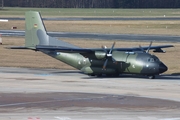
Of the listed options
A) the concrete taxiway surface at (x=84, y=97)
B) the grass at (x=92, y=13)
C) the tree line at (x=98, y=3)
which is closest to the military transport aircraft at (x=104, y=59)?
the concrete taxiway surface at (x=84, y=97)

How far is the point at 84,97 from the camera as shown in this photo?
26.8m

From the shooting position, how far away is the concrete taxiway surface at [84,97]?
2167cm

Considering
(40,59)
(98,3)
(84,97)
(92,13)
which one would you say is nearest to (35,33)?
(40,59)

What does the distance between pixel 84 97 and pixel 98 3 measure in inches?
5506

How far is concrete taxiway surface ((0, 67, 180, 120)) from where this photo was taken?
2167cm

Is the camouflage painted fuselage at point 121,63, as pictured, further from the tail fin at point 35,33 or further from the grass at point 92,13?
the grass at point 92,13

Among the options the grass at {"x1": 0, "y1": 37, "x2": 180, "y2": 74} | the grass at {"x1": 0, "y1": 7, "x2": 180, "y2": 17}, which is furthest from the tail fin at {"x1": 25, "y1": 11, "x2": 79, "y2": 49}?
the grass at {"x1": 0, "y1": 7, "x2": 180, "y2": 17}

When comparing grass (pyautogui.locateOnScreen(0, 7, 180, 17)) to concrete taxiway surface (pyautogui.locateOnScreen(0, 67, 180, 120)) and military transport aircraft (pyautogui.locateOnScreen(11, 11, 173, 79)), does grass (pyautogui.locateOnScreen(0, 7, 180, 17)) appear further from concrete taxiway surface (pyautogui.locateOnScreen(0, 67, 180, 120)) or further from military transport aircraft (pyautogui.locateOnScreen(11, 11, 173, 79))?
concrete taxiway surface (pyautogui.locateOnScreen(0, 67, 180, 120))

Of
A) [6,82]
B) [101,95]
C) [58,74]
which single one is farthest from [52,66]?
[101,95]

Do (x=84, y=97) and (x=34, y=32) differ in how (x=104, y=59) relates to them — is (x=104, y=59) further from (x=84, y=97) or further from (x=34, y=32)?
(x=84, y=97)

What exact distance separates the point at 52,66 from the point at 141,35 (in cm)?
3183

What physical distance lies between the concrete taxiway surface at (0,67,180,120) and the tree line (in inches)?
4965

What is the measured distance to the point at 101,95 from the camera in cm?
2764

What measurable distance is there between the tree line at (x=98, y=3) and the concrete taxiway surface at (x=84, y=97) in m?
126
